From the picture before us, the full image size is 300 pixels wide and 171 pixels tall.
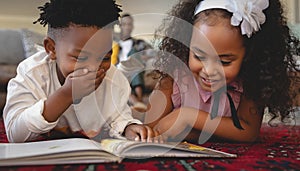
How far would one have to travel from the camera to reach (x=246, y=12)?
97 cm

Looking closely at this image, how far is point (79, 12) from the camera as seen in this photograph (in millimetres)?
981

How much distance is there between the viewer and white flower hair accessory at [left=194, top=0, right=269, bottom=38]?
0.96m

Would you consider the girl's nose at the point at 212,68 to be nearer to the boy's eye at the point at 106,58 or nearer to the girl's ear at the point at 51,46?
the boy's eye at the point at 106,58

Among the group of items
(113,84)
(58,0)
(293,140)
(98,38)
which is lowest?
(293,140)

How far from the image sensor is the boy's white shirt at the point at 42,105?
88 cm

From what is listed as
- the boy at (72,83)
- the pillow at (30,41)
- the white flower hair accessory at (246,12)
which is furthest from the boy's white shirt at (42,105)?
the pillow at (30,41)

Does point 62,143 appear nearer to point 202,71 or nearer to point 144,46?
point 202,71

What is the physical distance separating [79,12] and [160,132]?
36cm

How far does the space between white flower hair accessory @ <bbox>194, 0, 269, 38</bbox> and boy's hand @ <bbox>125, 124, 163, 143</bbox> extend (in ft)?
1.08

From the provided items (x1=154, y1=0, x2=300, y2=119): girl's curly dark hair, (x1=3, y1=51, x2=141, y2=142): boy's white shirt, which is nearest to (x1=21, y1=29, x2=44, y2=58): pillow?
(x1=3, y1=51, x2=141, y2=142): boy's white shirt

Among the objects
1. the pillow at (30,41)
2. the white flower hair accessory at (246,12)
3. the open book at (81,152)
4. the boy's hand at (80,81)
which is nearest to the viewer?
the open book at (81,152)

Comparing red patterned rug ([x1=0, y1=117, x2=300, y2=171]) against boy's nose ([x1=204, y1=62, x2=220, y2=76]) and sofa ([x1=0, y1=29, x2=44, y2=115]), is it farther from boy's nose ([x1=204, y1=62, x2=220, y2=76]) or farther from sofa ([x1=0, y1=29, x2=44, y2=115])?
sofa ([x1=0, y1=29, x2=44, y2=115])

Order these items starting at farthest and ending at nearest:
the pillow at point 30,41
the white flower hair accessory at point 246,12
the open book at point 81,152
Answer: the pillow at point 30,41 < the white flower hair accessory at point 246,12 < the open book at point 81,152

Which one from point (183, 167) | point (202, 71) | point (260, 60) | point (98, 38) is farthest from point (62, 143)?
point (260, 60)
